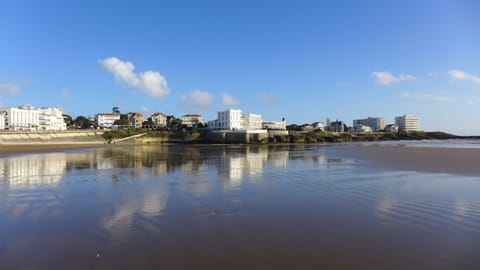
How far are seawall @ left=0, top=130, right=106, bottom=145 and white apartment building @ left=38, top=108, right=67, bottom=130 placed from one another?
177 ft

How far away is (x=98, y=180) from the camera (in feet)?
46.6

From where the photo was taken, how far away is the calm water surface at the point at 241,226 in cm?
497

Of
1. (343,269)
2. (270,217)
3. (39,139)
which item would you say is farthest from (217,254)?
(39,139)

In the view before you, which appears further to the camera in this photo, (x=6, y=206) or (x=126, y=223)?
(x=6, y=206)

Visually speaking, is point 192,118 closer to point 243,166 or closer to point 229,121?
point 229,121

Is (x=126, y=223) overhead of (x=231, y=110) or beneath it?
beneath

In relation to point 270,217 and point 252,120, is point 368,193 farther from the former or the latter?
point 252,120

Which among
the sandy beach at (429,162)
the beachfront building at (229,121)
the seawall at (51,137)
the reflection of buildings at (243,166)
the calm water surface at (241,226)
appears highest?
the beachfront building at (229,121)

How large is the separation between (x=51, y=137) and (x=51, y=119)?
222 ft

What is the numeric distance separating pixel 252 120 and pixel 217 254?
12032 cm

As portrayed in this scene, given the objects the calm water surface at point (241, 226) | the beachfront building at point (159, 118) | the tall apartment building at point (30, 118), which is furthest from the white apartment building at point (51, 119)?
the calm water surface at point (241, 226)

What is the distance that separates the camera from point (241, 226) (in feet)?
22.4

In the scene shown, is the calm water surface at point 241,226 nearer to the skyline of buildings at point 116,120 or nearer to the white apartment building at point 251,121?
the skyline of buildings at point 116,120

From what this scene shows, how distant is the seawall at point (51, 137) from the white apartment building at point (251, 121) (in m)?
56.3
